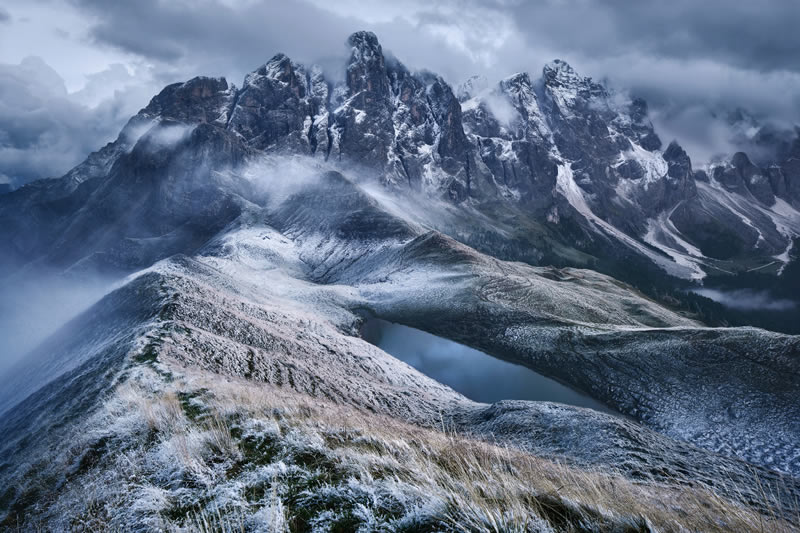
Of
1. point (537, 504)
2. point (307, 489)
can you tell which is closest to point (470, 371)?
point (307, 489)

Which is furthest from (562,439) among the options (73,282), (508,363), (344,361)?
(73,282)

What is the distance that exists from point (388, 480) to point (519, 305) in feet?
172

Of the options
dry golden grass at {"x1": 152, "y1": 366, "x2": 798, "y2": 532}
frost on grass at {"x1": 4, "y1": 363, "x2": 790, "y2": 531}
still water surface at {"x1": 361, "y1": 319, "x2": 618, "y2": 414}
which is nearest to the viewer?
dry golden grass at {"x1": 152, "y1": 366, "x2": 798, "y2": 532}

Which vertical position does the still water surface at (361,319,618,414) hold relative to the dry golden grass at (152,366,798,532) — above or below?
below

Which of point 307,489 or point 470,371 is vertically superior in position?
point 307,489

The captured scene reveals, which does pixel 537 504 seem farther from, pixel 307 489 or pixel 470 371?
pixel 470 371

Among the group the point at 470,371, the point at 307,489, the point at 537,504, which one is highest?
the point at 307,489

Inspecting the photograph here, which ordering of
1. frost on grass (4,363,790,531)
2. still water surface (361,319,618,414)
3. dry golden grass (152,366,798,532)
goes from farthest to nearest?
still water surface (361,319,618,414) → frost on grass (4,363,790,531) → dry golden grass (152,366,798,532)

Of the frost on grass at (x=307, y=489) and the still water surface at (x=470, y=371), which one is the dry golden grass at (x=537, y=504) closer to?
the frost on grass at (x=307, y=489)

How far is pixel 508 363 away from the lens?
143ft

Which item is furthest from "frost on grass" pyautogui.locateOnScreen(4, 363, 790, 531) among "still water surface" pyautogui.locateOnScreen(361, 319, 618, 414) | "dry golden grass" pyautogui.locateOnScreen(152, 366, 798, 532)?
"still water surface" pyautogui.locateOnScreen(361, 319, 618, 414)

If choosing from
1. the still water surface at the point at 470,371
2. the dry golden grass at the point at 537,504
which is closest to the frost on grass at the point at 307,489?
the dry golden grass at the point at 537,504

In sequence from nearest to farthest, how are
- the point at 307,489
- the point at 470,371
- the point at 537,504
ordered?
the point at 537,504, the point at 307,489, the point at 470,371

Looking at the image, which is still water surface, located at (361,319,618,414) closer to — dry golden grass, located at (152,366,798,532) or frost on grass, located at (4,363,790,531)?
frost on grass, located at (4,363,790,531)
